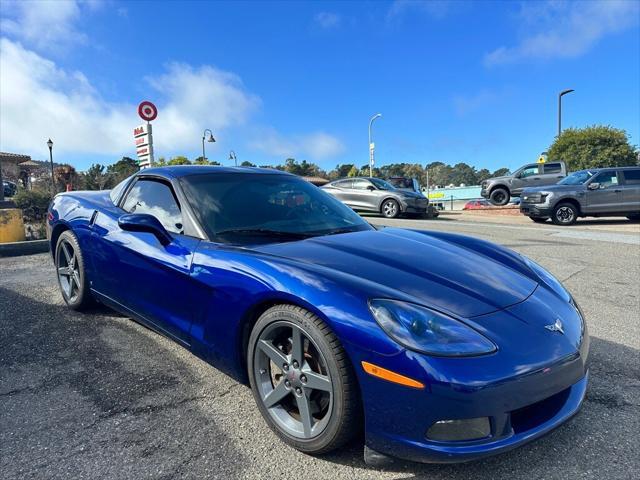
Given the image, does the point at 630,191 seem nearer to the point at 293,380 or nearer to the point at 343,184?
the point at 343,184

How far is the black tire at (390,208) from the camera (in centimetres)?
1448

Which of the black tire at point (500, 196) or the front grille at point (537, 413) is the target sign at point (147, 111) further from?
the black tire at point (500, 196)

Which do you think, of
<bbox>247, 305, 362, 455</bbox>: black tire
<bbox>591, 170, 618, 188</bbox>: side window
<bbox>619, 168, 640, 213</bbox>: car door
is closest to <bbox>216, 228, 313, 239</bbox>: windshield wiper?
<bbox>247, 305, 362, 455</bbox>: black tire

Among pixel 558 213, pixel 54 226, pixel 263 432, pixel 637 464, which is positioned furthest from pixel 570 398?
pixel 558 213

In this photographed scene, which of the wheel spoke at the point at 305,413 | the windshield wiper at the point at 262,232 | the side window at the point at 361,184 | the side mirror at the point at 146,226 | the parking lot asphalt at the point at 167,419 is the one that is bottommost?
the parking lot asphalt at the point at 167,419

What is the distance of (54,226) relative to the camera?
4266mm

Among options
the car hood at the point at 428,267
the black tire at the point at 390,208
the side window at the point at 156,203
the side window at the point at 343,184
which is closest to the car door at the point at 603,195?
the black tire at the point at 390,208

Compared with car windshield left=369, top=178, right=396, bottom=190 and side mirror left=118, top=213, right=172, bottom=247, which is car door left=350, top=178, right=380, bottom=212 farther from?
side mirror left=118, top=213, right=172, bottom=247

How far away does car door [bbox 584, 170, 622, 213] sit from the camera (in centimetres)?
1305

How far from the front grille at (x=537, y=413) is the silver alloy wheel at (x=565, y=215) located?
12.8 metres

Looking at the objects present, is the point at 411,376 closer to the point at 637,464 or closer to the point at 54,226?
the point at 637,464

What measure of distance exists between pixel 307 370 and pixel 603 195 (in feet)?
45.9

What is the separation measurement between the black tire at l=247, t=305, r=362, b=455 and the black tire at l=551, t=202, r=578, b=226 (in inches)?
519

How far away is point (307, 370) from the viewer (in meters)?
2.02
